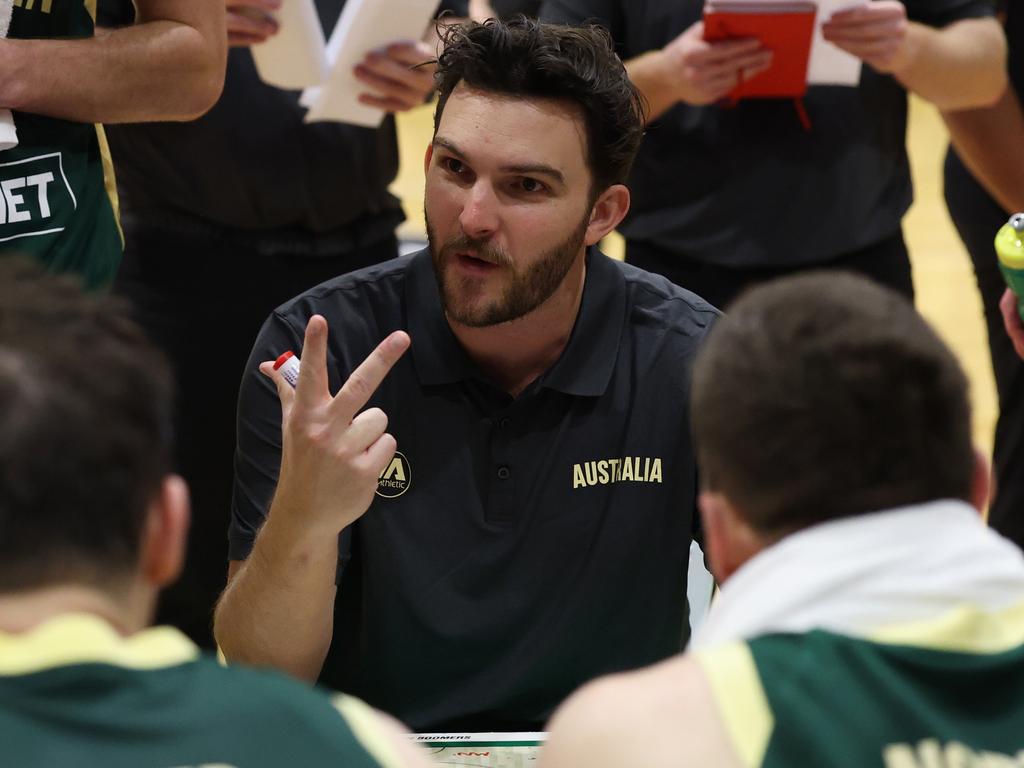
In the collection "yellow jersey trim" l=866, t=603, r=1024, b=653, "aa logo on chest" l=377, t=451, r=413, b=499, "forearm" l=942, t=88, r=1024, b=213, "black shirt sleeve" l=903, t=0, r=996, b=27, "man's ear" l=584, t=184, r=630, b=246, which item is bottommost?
"aa logo on chest" l=377, t=451, r=413, b=499

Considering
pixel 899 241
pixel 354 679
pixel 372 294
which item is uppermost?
pixel 372 294

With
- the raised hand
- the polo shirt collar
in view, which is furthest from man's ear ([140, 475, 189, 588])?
the polo shirt collar

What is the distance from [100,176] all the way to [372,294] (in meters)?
0.50

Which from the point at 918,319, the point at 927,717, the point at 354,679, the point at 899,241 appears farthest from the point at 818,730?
the point at 899,241

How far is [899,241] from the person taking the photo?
12.5 ft

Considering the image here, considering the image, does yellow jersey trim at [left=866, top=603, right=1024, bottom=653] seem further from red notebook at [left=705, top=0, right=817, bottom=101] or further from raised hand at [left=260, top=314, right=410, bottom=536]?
red notebook at [left=705, top=0, right=817, bottom=101]

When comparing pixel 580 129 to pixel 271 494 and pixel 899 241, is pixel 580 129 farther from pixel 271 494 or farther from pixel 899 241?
pixel 899 241

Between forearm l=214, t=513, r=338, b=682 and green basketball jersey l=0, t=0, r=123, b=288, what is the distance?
625 millimetres

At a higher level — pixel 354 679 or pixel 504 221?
pixel 504 221

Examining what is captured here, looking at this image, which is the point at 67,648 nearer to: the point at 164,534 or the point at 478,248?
the point at 164,534

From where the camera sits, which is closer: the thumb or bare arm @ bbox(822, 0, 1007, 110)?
the thumb

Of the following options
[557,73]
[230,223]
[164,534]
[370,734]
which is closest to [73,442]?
[164,534]

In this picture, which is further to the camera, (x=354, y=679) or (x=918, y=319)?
(x=354, y=679)

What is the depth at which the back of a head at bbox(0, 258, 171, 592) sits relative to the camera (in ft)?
4.11
